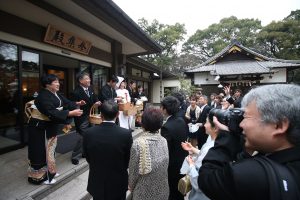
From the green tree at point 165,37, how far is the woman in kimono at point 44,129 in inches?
988

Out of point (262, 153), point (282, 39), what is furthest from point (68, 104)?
point (282, 39)

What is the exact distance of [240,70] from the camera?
1741cm

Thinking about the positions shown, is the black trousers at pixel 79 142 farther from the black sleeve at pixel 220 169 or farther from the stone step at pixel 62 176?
the black sleeve at pixel 220 169

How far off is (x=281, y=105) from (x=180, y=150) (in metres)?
2.12

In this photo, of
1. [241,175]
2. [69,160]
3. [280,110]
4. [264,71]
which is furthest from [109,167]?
[264,71]

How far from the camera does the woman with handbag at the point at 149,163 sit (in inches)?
90.4

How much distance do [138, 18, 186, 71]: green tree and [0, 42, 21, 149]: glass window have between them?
2371 centimetres

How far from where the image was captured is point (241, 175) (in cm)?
102

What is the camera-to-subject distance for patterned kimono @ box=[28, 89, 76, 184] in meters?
3.30

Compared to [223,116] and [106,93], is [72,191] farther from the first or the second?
[223,116]

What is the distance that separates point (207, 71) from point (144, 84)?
6.05m

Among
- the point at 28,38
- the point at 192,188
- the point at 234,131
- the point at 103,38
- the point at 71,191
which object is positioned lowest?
the point at 71,191

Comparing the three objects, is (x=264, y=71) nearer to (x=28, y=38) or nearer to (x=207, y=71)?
(x=207, y=71)

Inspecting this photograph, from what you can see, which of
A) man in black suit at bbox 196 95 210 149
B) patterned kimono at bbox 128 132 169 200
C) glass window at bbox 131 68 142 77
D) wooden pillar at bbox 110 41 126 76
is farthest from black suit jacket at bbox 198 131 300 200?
glass window at bbox 131 68 142 77
